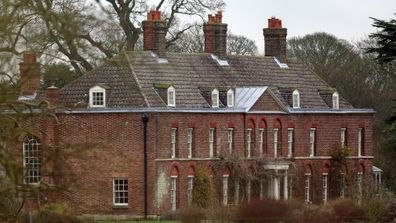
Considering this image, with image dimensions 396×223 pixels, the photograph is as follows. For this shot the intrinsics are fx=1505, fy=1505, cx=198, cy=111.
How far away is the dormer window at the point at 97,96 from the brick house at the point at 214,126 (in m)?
0.05

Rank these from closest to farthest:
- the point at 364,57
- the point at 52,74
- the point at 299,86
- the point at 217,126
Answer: the point at 52,74, the point at 217,126, the point at 299,86, the point at 364,57

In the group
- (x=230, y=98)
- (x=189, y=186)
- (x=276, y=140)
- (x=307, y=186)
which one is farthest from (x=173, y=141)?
(x=307, y=186)

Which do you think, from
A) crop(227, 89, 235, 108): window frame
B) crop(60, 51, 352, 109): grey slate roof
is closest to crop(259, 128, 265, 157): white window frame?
crop(227, 89, 235, 108): window frame

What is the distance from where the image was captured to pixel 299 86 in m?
80.6

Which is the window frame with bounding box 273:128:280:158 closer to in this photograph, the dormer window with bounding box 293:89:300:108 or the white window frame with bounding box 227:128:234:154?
the dormer window with bounding box 293:89:300:108

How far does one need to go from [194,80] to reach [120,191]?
860 cm

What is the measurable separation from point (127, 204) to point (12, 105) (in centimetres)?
3871

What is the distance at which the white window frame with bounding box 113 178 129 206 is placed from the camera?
224 ft

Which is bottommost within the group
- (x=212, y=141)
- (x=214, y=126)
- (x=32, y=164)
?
(x=212, y=141)

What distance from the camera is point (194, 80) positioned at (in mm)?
74375

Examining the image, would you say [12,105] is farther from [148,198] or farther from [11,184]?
[148,198]

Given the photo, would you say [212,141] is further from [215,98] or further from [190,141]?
[215,98]

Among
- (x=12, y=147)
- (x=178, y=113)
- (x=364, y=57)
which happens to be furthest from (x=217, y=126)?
(x=12, y=147)

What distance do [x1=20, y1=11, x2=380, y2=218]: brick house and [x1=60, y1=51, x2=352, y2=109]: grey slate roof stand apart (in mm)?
72
